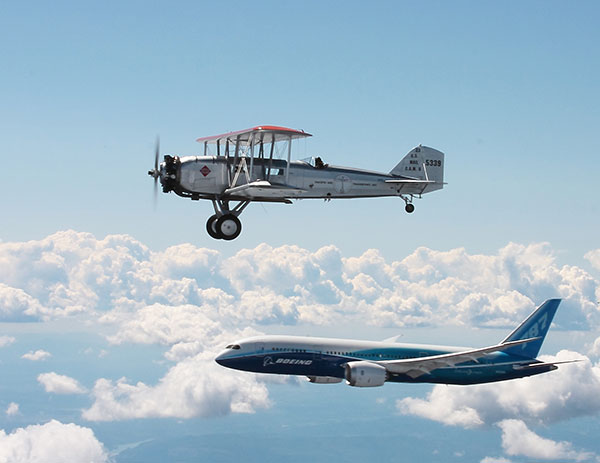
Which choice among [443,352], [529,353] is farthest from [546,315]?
[443,352]

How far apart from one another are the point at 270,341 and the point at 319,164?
25996 mm

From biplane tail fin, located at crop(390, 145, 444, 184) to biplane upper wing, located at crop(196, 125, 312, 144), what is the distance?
877 centimetres

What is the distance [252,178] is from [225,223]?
9.75ft

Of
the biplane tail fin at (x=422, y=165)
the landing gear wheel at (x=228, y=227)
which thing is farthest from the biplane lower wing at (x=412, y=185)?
the landing gear wheel at (x=228, y=227)

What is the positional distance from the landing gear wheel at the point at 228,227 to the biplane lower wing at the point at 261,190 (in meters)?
1.31

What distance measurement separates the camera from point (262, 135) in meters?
40.1

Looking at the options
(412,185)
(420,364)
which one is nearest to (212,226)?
(412,185)

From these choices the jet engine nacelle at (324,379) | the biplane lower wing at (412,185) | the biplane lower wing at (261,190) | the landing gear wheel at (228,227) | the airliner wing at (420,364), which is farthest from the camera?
the jet engine nacelle at (324,379)

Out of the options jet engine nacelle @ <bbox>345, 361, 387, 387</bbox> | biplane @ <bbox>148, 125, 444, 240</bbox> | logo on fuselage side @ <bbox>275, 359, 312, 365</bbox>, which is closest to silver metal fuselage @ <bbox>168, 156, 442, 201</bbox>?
biplane @ <bbox>148, 125, 444, 240</bbox>

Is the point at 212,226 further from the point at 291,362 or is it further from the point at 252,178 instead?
the point at 291,362

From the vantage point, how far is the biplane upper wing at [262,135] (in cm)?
3928

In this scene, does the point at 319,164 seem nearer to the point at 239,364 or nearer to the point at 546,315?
the point at 239,364

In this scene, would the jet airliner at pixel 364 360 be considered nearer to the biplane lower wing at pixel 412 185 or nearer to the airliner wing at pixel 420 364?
the airliner wing at pixel 420 364

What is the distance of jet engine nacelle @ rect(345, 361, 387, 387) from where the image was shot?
178ft
